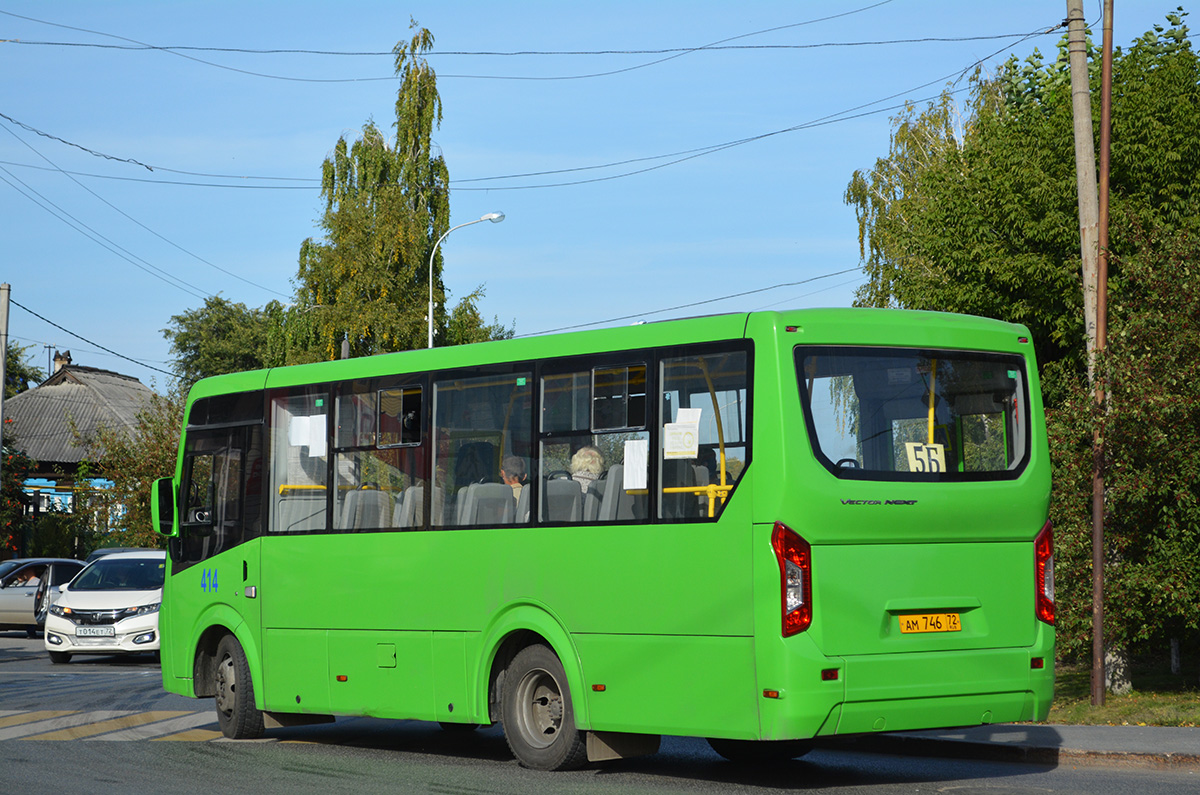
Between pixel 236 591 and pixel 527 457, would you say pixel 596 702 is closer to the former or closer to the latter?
pixel 527 457

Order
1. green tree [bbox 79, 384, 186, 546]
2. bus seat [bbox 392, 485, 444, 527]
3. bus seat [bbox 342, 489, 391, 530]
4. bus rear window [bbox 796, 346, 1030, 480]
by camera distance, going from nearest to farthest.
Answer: bus rear window [bbox 796, 346, 1030, 480] → bus seat [bbox 392, 485, 444, 527] → bus seat [bbox 342, 489, 391, 530] → green tree [bbox 79, 384, 186, 546]

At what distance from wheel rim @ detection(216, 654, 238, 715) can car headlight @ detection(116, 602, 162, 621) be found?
1083cm

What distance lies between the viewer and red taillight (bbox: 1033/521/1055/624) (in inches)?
392

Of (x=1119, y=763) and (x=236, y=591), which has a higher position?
(x=236, y=591)

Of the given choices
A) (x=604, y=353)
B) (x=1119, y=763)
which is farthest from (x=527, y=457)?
(x=1119, y=763)

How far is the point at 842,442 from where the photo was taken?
30.5ft

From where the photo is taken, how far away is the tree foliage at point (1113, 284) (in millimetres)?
15258

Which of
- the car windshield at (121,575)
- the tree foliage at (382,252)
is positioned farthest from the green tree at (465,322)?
the car windshield at (121,575)

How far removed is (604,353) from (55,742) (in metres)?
6.34

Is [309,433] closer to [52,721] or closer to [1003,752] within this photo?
[52,721]

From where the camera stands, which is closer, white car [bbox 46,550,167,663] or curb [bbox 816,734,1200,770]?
curb [bbox 816,734,1200,770]

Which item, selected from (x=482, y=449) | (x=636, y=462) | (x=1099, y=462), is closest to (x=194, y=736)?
(x=482, y=449)

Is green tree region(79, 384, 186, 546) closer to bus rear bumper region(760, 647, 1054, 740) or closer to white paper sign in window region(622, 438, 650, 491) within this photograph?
white paper sign in window region(622, 438, 650, 491)

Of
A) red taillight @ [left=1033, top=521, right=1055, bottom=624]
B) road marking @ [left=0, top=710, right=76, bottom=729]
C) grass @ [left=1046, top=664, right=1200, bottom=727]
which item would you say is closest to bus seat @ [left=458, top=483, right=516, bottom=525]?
red taillight @ [left=1033, top=521, right=1055, bottom=624]
